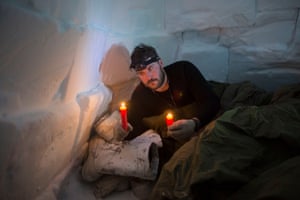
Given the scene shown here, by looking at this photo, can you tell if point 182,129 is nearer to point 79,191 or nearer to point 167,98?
point 167,98

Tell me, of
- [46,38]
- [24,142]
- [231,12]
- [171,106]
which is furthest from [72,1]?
[231,12]

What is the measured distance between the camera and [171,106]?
1.54 meters

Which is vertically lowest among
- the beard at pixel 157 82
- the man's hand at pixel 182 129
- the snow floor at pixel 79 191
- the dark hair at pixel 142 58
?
the snow floor at pixel 79 191

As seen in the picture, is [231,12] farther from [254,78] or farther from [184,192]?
[184,192]

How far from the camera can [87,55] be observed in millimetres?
1414

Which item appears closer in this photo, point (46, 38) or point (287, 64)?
point (46, 38)

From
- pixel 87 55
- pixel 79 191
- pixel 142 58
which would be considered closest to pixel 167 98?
pixel 142 58

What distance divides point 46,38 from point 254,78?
4.53ft

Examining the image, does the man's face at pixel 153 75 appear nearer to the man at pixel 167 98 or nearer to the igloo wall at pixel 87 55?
the man at pixel 167 98

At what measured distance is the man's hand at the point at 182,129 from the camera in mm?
1254

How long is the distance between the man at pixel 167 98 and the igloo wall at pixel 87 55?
0.25m

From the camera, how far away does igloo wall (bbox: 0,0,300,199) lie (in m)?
0.88

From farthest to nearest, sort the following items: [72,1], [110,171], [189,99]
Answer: [189,99] → [110,171] → [72,1]

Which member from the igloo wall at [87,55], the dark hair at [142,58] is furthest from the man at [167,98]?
the igloo wall at [87,55]
